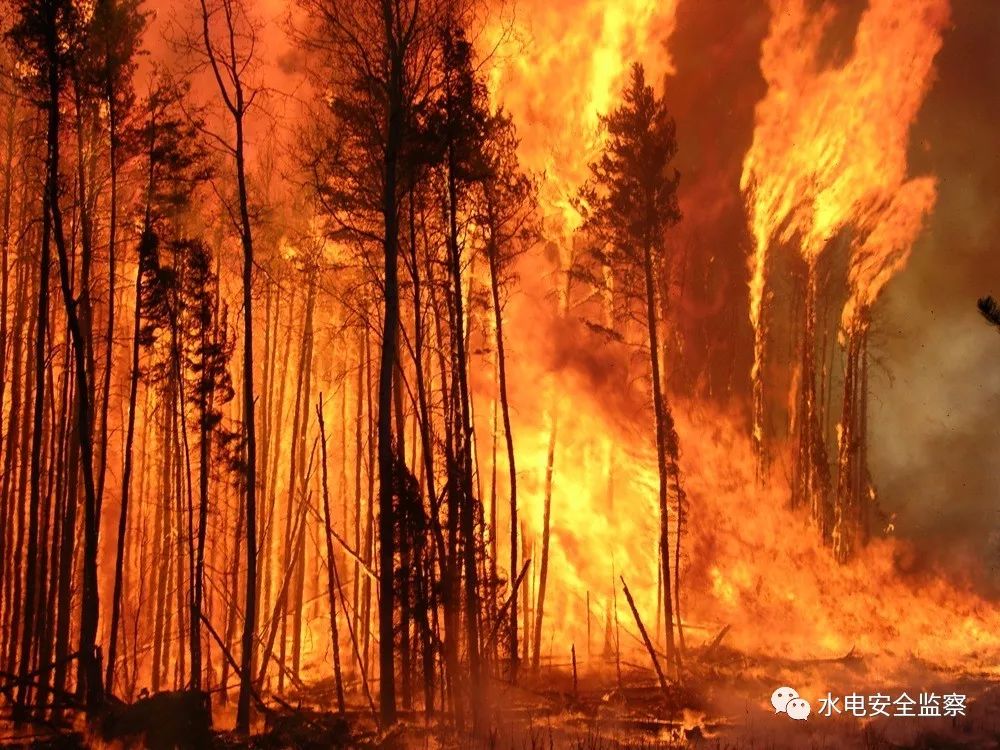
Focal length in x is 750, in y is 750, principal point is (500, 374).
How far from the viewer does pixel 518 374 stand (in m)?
24.3

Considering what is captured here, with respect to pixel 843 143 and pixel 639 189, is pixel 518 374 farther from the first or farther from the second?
pixel 843 143

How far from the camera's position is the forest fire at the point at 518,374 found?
42.3 feet

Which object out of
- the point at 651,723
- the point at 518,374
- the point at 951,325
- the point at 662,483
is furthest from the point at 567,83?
the point at 651,723

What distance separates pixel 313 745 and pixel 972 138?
30.0 m

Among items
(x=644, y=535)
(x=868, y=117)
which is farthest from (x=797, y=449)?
(x=868, y=117)

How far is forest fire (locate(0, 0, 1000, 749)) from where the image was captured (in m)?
12.9

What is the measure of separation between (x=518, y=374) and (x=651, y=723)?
1325 cm

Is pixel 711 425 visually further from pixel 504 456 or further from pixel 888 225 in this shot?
pixel 888 225

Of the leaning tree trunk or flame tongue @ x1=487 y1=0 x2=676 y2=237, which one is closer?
the leaning tree trunk

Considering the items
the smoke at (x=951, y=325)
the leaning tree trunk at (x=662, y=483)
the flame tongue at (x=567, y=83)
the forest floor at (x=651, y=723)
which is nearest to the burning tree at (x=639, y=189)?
the leaning tree trunk at (x=662, y=483)

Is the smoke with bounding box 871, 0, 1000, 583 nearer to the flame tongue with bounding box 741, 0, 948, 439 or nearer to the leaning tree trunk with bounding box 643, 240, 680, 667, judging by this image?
the flame tongue with bounding box 741, 0, 948, 439

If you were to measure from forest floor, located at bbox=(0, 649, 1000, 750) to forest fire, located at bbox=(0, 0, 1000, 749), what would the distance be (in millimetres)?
122

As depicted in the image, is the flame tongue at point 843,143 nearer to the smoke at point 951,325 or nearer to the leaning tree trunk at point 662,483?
the smoke at point 951,325

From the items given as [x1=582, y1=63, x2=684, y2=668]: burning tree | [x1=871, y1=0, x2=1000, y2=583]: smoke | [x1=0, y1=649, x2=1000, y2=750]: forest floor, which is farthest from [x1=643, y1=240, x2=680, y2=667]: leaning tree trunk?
[x1=871, y1=0, x2=1000, y2=583]: smoke
